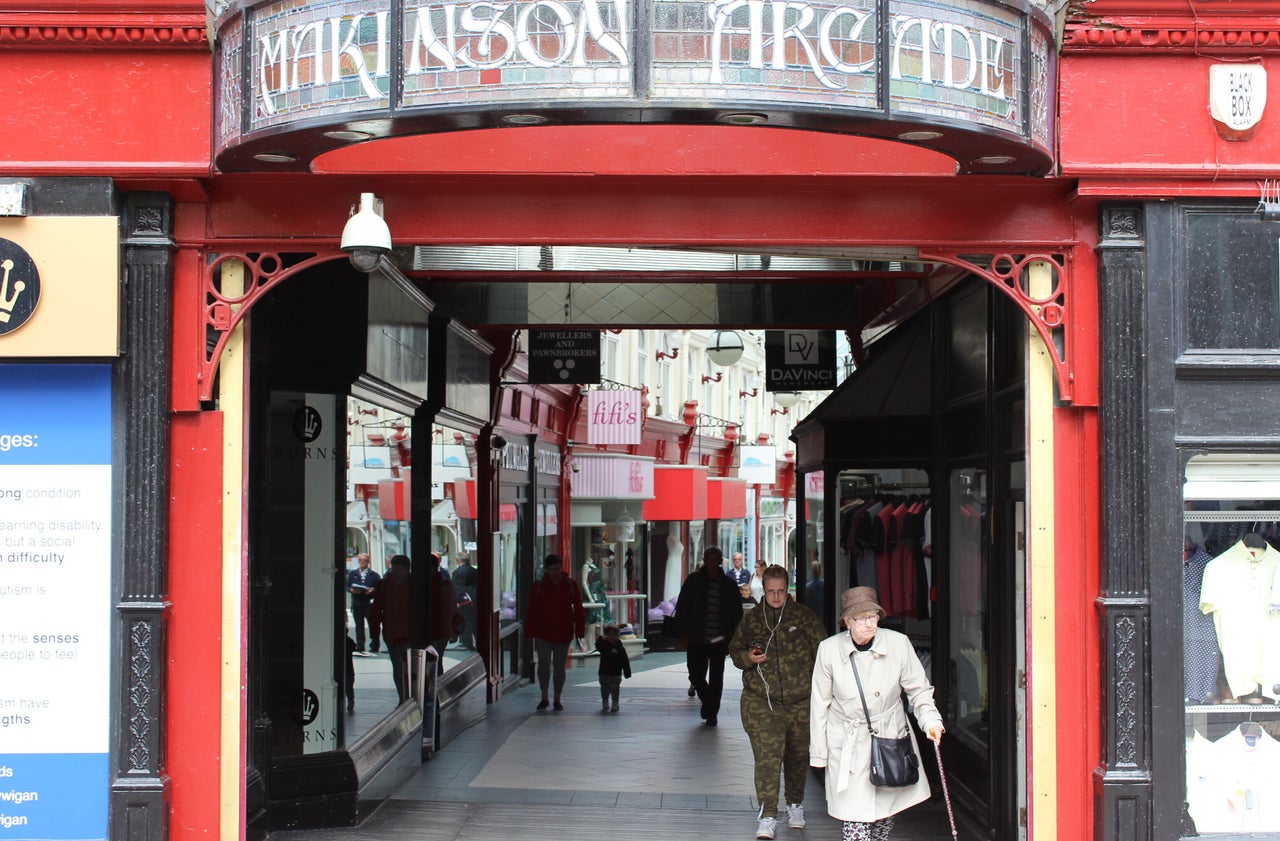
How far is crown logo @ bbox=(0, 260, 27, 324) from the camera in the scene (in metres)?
7.27

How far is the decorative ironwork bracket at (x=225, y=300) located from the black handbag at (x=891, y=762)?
3.57 metres

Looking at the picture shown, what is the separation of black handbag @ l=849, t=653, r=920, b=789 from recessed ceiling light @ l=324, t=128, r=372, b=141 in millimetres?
3643

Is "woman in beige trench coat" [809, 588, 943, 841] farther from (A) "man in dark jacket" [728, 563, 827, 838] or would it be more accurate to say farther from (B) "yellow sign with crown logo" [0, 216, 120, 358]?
(B) "yellow sign with crown logo" [0, 216, 120, 358]

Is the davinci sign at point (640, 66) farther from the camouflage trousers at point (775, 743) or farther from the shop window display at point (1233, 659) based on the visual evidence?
the camouflage trousers at point (775, 743)

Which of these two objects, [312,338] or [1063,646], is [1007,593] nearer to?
[1063,646]

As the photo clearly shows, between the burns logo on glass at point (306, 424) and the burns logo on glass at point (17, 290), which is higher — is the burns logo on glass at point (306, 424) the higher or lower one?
the lower one

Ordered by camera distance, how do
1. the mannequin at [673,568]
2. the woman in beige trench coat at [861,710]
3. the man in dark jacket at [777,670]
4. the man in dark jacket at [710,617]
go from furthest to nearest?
the mannequin at [673,568] < the man in dark jacket at [710,617] < the man in dark jacket at [777,670] < the woman in beige trench coat at [861,710]

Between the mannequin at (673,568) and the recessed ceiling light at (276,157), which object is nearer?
the recessed ceiling light at (276,157)

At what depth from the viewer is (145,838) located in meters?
7.38

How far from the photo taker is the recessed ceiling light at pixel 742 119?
6.34 meters

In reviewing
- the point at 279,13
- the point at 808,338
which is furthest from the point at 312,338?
the point at 808,338

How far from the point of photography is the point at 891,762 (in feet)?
25.0

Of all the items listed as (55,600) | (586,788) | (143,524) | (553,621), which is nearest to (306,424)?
(143,524)

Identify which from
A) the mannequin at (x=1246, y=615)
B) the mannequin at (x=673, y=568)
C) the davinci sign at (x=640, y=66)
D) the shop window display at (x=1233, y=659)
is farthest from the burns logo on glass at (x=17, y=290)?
the mannequin at (x=673, y=568)
